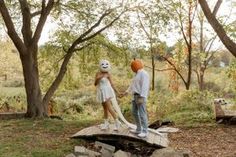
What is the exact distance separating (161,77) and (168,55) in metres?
6.17

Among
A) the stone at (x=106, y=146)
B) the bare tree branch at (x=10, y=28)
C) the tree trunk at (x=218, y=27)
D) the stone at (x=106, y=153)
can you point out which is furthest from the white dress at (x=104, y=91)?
the bare tree branch at (x=10, y=28)

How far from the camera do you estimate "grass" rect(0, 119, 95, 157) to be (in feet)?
31.3

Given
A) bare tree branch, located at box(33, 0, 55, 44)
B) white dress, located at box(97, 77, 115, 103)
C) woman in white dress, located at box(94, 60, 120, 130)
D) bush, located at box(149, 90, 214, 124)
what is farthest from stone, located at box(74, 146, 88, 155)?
bare tree branch, located at box(33, 0, 55, 44)

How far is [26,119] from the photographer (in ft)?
45.6

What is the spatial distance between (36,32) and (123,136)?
613 cm

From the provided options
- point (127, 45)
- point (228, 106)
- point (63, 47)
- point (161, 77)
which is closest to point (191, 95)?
point (228, 106)

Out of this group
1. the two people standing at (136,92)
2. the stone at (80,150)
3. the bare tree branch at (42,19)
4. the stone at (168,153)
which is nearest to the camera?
the stone at (168,153)

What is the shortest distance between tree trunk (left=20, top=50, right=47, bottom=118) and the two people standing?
5.07 metres

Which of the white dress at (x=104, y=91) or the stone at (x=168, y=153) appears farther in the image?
the white dress at (x=104, y=91)

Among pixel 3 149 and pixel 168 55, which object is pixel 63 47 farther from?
pixel 168 55

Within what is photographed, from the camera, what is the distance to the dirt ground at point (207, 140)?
9.73 metres

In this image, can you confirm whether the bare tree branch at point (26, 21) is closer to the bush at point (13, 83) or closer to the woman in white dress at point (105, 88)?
the woman in white dress at point (105, 88)

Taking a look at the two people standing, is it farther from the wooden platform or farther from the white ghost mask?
the wooden platform

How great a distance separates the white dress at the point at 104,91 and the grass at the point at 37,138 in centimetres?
130
